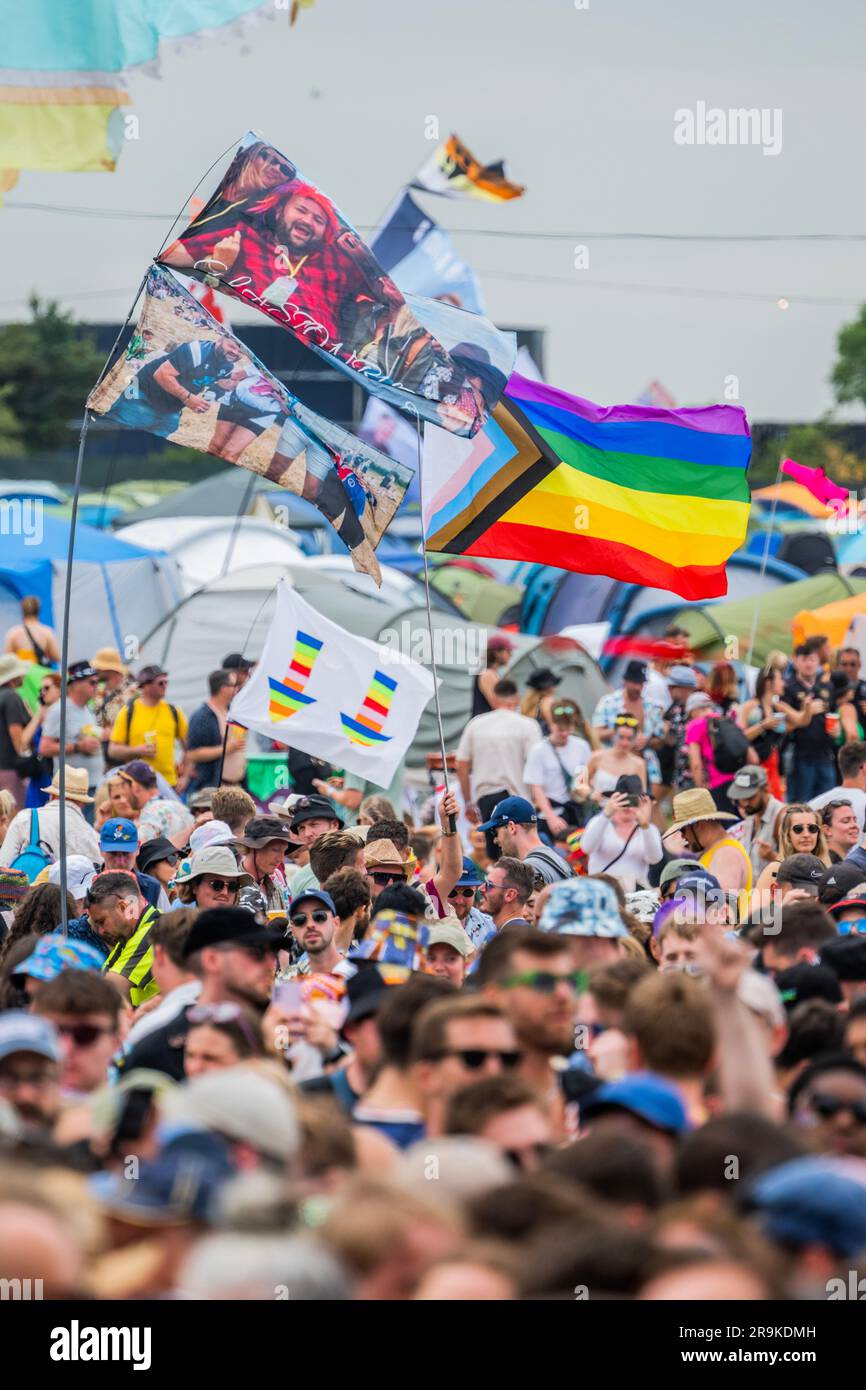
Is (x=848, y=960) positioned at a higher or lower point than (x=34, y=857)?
lower

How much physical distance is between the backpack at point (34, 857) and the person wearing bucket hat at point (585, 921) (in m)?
3.78

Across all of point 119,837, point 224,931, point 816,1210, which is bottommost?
point 816,1210

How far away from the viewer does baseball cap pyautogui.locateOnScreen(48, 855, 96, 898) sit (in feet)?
30.0

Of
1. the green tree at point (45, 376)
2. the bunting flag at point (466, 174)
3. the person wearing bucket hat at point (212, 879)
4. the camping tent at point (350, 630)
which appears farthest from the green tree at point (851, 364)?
the person wearing bucket hat at point (212, 879)

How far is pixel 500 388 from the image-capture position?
389 inches

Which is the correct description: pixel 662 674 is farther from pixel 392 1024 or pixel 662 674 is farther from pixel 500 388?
pixel 392 1024

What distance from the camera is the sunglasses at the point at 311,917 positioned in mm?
7668

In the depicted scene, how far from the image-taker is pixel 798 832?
10250 millimetres

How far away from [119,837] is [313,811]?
1.21 metres

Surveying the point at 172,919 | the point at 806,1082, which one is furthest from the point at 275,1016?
the point at 806,1082

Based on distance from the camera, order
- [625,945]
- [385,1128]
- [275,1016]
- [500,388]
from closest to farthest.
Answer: [385,1128] < [275,1016] < [625,945] < [500,388]

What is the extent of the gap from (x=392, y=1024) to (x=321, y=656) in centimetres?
596

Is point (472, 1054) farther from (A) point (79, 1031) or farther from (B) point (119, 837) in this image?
(B) point (119, 837)

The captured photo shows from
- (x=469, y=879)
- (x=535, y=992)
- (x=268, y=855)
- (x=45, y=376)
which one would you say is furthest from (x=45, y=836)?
(x=45, y=376)
